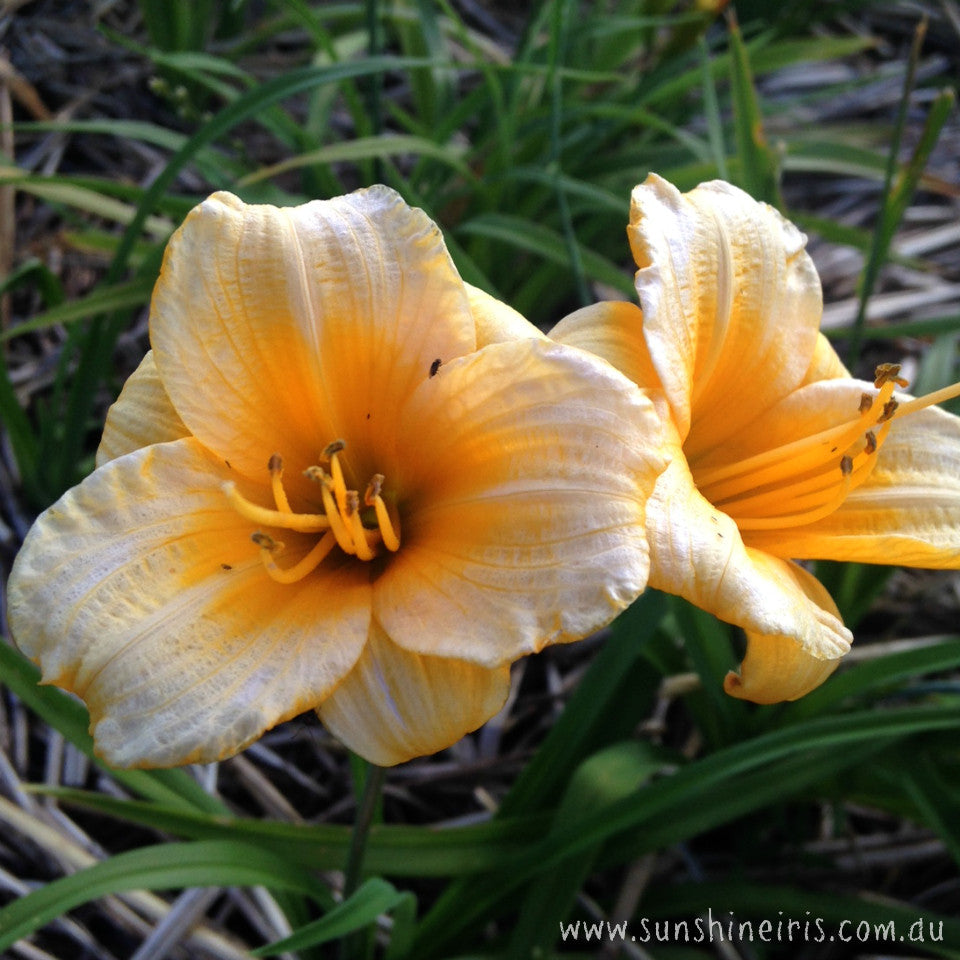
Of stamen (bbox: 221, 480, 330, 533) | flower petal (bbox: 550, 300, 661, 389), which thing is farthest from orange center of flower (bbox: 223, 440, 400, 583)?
flower petal (bbox: 550, 300, 661, 389)

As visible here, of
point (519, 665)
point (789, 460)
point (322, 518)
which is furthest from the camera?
point (519, 665)

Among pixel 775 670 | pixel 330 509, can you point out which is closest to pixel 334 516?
pixel 330 509

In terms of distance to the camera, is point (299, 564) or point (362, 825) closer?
point (299, 564)

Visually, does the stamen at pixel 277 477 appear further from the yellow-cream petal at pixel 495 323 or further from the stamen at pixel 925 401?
the stamen at pixel 925 401

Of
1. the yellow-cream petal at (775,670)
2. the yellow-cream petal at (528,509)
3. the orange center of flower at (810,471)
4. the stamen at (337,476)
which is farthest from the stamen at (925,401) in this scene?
the stamen at (337,476)

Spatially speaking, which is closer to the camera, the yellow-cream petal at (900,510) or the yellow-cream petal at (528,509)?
the yellow-cream petal at (528,509)

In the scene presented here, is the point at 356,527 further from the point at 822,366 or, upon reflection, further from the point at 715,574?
the point at 822,366
